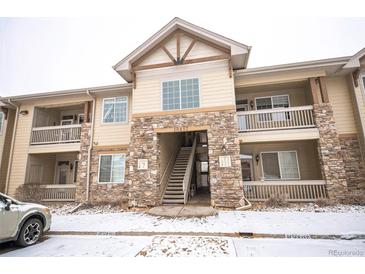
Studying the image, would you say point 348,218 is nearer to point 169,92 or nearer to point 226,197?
point 226,197

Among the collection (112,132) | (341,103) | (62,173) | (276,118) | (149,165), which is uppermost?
(341,103)

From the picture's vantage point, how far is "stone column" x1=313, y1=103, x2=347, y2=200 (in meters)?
7.85

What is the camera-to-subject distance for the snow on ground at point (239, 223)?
4848 millimetres

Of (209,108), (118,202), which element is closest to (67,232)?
(118,202)

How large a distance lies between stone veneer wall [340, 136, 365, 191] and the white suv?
12576 millimetres

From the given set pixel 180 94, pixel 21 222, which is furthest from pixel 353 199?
pixel 21 222

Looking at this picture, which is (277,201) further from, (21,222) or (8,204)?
(8,204)

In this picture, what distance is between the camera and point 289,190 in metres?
8.70

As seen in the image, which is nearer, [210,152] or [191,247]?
[191,247]

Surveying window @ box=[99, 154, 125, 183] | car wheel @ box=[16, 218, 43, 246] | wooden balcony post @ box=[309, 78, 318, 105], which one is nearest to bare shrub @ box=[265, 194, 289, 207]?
wooden balcony post @ box=[309, 78, 318, 105]

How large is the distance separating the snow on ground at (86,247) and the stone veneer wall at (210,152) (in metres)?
3.43

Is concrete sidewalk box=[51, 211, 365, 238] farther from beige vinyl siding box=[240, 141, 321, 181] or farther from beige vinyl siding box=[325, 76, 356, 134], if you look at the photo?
beige vinyl siding box=[325, 76, 356, 134]

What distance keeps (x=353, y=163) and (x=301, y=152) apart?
2177 millimetres

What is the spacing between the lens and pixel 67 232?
17.7ft
